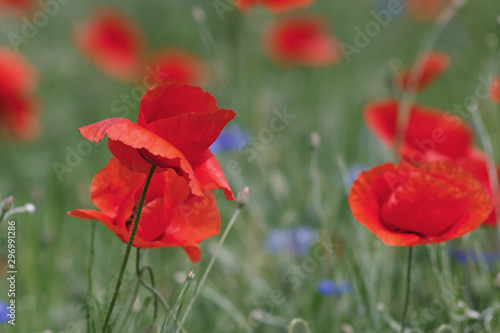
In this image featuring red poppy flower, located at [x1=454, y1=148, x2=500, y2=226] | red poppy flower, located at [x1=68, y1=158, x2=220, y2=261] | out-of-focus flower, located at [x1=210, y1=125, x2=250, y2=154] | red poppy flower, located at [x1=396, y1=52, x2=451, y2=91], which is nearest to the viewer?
red poppy flower, located at [x1=68, y1=158, x2=220, y2=261]

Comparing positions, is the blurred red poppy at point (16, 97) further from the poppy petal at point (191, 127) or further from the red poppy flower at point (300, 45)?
the poppy petal at point (191, 127)

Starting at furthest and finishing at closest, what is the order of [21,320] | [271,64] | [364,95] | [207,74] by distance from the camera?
[271,64], [207,74], [364,95], [21,320]

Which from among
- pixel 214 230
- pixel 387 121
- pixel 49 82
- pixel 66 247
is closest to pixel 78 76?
pixel 49 82

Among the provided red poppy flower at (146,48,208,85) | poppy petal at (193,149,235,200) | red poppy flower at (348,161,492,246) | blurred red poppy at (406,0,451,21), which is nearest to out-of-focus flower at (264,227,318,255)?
red poppy flower at (348,161,492,246)

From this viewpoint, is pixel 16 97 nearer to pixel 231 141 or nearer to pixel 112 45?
pixel 112 45

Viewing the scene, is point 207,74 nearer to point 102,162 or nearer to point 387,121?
point 102,162

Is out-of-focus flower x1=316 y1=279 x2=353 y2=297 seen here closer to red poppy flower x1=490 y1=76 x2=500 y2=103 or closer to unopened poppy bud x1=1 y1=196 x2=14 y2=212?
red poppy flower x1=490 y1=76 x2=500 y2=103
